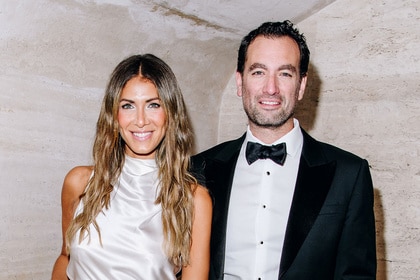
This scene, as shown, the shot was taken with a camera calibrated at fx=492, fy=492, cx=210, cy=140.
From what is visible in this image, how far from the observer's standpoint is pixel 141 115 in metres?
2.07

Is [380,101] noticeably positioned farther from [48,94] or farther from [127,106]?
[48,94]

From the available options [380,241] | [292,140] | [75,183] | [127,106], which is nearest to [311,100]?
[380,241]

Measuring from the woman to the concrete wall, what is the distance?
1.73 ft

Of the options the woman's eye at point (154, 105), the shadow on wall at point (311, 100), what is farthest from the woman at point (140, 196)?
the shadow on wall at point (311, 100)

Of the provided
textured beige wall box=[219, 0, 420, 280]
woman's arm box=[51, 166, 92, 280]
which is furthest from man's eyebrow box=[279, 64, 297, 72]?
textured beige wall box=[219, 0, 420, 280]

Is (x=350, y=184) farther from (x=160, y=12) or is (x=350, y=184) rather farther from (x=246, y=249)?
(x=160, y=12)

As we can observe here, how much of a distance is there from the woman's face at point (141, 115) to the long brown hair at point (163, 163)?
25 millimetres

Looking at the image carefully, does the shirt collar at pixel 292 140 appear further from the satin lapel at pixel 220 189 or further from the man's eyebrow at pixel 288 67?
the man's eyebrow at pixel 288 67

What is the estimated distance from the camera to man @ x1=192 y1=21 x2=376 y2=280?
1980 mm

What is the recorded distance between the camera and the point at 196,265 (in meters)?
2.07

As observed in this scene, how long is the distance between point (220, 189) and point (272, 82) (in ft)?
1.71

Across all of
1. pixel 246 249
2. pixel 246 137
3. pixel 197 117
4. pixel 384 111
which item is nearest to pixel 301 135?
pixel 246 137

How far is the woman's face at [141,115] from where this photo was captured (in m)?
2.08

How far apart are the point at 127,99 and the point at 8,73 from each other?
0.78 m
